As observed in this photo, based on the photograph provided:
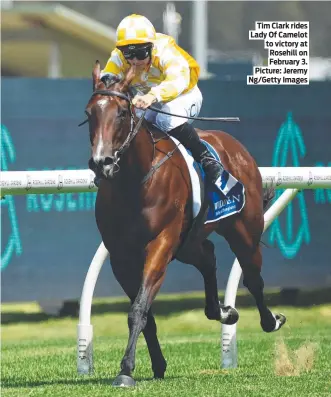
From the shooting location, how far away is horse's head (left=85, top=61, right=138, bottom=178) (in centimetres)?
543

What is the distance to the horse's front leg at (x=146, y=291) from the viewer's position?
549 cm

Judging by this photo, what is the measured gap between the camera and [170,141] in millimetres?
6203

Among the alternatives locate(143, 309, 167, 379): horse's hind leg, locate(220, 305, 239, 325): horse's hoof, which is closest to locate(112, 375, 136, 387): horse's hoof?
locate(143, 309, 167, 379): horse's hind leg

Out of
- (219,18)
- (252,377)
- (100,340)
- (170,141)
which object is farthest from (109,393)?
(219,18)

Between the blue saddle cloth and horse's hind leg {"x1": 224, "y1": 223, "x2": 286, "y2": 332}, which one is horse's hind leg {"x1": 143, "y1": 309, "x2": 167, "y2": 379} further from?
horse's hind leg {"x1": 224, "y1": 223, "x2": 286, "y2": 332}

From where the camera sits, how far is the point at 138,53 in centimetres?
592

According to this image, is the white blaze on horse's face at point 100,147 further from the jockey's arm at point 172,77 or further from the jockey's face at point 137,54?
the jockey's face at point 137,54

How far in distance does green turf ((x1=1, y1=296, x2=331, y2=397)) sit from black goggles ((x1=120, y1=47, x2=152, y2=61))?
1.58m

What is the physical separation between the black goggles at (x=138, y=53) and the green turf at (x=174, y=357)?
1.58m

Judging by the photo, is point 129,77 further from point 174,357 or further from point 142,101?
point 174,357

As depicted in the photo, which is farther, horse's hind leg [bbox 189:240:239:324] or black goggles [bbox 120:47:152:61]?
horse's hind leg [bbox 189:240:239:324]

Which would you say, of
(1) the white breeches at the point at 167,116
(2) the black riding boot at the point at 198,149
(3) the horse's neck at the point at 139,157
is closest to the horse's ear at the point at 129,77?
(3) the horse's neck at the point at 139,157

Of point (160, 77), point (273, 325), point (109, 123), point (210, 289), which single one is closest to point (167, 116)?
point (160, 77)

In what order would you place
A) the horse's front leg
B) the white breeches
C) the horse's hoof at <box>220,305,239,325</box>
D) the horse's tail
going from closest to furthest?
the horse's front leg → the white breeches → the horse's hoof at <box>220,305,239,325</box> → the horse's tail
